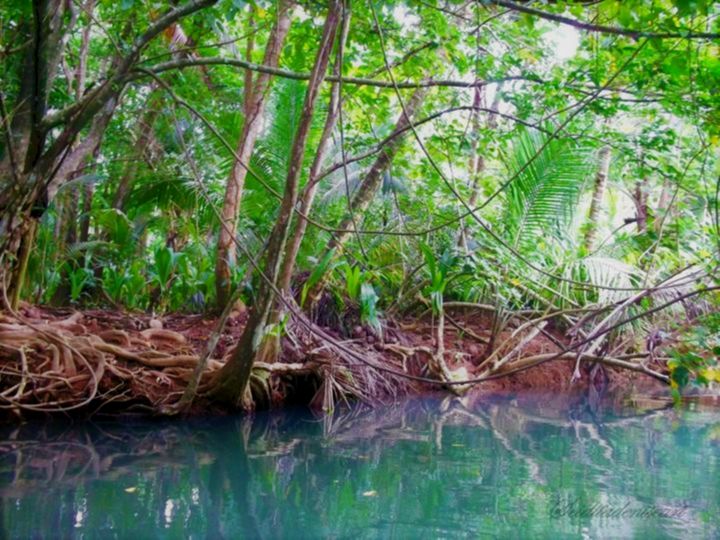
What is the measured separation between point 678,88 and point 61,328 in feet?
14.6

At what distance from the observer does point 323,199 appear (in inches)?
274

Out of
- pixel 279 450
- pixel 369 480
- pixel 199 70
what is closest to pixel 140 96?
pixel 199 70

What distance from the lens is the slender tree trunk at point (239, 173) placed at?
608 cm

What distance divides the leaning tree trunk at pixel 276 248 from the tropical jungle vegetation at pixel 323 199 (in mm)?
21

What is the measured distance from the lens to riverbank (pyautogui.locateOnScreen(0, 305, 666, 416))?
4859 millimetres

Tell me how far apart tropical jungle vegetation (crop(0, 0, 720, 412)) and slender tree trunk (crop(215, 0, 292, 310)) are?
29 millimetres

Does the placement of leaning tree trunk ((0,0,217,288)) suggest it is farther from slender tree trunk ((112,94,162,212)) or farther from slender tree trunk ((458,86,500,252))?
slender tree trunk ((458,86,500,252))

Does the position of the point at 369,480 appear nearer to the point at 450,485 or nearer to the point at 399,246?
the point at 450,485

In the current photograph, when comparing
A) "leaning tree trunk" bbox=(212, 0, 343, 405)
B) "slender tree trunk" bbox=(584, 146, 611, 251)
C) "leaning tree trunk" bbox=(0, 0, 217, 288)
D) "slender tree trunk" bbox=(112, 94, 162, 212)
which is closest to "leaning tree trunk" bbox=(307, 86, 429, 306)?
"leaning tree trunk" bbox=(212, 0, 343, 405)

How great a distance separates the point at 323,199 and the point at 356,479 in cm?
348

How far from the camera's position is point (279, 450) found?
4598mm

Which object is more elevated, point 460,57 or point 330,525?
point 460,57

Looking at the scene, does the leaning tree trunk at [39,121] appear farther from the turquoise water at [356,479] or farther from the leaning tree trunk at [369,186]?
the leaning tree trunk at [369,186]

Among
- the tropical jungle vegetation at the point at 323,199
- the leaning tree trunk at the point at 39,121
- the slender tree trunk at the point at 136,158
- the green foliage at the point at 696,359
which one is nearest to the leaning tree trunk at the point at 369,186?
the tropical jungle vegetation at the point at 323,199
